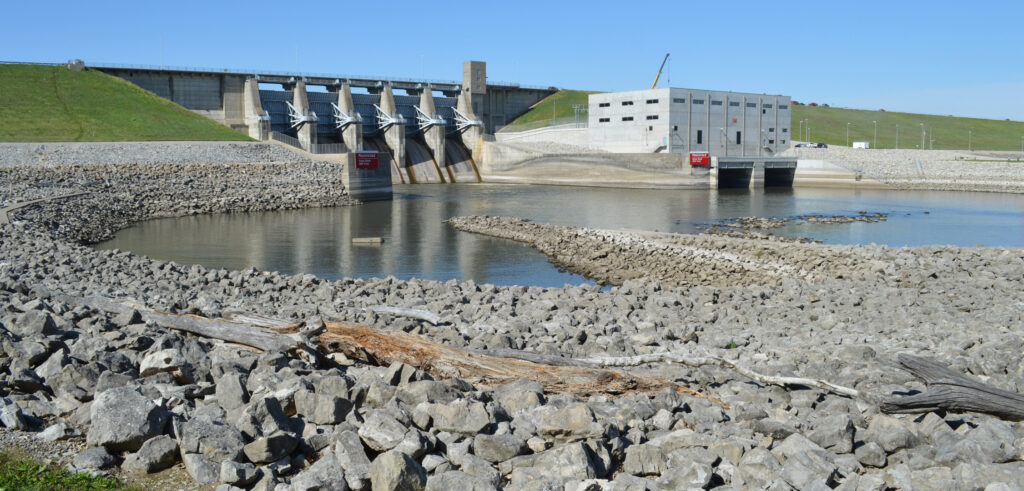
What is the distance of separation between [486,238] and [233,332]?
89.6 ft

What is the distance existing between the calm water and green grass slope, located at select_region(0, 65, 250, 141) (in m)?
18.5

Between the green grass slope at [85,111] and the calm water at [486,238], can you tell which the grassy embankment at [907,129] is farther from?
the green grass slope at [85,111]

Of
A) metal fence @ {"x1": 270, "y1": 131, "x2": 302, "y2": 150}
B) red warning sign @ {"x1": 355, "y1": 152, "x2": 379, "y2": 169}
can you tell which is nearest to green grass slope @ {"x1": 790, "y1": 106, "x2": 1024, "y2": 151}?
metal fence @ {"x1": 270, "y1": 131, "x2": 302, "y2": 150}

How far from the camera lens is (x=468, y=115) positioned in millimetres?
87812

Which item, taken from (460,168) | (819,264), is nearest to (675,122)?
(460,168)

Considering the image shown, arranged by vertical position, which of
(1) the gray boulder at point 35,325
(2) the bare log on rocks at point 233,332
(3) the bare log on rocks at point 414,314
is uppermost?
(1) the gray boulder at point 35,325

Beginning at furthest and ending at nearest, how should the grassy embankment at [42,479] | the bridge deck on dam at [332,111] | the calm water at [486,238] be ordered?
the bridge deck on dam at [332,111] < the calm water at [486,238] < the grassy embankment at [42,479]

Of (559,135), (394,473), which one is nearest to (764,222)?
(394,473)

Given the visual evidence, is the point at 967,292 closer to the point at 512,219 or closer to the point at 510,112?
the point at 512,219

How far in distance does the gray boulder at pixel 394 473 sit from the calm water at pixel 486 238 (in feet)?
62.3

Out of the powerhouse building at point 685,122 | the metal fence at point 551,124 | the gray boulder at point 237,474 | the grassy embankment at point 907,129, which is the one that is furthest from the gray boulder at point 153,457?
the grassy embankment at point 907,129

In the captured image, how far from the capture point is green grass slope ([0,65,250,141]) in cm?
5834

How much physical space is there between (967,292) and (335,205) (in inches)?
1692

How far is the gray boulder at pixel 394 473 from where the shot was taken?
5.32 metres
